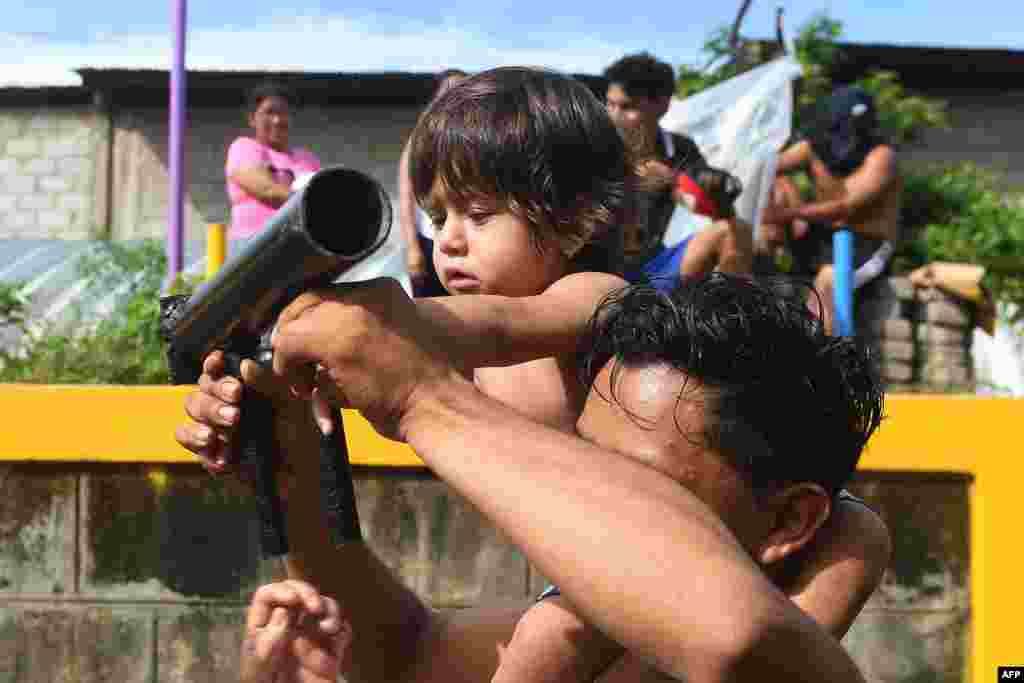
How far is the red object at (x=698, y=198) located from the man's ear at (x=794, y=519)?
3.91m

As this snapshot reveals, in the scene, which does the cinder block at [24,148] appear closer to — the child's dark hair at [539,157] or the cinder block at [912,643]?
the cinder block at [912,643]

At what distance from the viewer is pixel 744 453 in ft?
4.77

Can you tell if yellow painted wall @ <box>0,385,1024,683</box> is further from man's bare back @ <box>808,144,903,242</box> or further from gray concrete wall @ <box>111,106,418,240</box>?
gray concrete wall @ <box>111,106,418,240</box>

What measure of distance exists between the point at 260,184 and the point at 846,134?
311 cm

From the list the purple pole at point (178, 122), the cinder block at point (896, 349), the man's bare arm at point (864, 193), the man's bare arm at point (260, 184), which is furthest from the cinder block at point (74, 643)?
the cinder block at point (896, 349)

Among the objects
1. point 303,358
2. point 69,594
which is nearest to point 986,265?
point 69,594

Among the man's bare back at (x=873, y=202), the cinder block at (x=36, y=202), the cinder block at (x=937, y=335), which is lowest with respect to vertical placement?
the cinder block at (x=36, y=202)

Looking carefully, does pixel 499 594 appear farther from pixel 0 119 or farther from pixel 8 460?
pixel 0 119

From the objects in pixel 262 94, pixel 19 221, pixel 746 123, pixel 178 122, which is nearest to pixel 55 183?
pixel 19 221

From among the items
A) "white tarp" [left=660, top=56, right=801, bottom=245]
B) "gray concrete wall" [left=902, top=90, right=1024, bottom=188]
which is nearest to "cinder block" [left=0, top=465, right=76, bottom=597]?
"white tarp" [left=660, top=56, right=801, bottom=245]

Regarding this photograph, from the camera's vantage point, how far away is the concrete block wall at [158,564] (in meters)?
3.68

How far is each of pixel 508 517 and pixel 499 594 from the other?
99.7 inches

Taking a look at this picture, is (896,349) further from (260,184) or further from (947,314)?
(260,184)

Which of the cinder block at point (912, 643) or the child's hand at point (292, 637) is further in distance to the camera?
the cinder block at point (912, 643)
